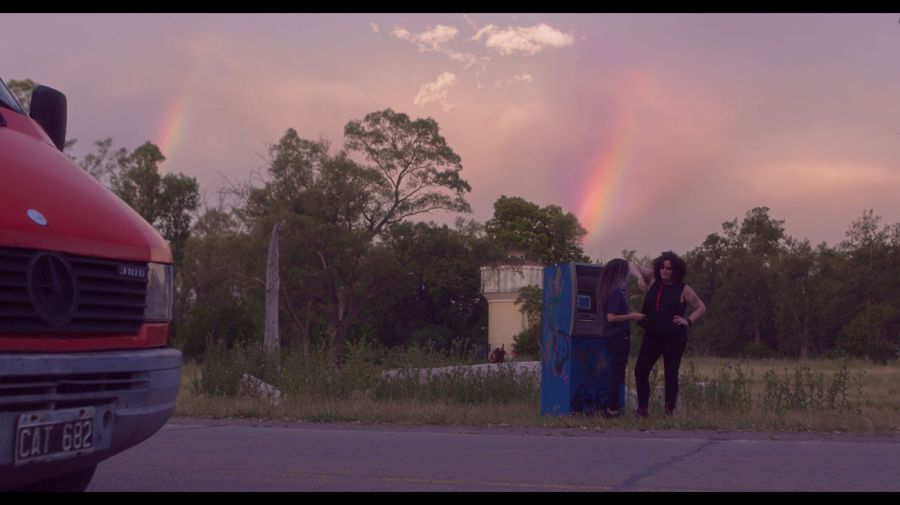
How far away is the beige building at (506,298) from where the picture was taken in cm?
4809

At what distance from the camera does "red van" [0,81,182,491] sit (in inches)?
175

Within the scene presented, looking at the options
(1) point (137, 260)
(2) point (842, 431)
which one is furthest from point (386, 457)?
(2) point (842, 431)

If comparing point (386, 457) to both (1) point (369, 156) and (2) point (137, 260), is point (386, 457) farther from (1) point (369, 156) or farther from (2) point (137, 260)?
(1) point (369, 156)

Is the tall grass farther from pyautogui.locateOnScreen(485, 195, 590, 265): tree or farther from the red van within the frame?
pyautogui.locateOnScreen(485, 195, 590, 265): tree

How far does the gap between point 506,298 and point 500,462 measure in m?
41.7

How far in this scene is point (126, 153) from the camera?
55812mm

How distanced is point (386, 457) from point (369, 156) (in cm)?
4019

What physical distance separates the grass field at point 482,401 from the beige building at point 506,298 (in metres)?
32.3

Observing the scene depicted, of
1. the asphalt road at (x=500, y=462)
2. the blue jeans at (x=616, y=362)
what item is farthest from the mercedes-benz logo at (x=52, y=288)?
the blue jeans at (x=616, y=362)

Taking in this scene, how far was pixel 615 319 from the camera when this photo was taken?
10.7 m

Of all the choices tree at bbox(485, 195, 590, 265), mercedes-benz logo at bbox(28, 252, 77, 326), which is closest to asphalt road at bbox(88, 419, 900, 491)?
mercedes-benz logo at bbox(28, 252, 77, 326)

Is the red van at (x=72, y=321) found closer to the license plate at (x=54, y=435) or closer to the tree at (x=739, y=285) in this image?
the license plate at (x=54, y=435)

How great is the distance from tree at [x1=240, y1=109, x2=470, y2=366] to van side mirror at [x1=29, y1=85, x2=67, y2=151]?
120ft
